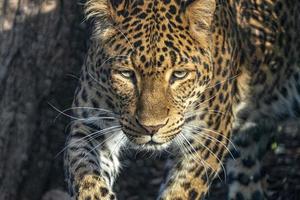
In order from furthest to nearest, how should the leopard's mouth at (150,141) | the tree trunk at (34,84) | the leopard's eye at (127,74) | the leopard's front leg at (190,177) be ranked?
the tree trunk at (34,84)
the leopard's front leg at (190,177)
the leopard's eye at (127,74)
the leopard's mouth at (150,141)

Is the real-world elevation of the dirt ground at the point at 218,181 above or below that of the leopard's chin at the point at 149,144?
below

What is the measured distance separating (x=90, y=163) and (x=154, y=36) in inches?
51.1

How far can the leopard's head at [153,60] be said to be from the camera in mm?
9047

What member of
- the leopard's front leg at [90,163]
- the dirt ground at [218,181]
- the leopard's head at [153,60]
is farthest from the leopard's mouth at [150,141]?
the dirt ground at [218,181]

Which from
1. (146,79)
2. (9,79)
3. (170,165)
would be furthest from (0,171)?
(146,79)

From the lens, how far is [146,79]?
9.05 meters

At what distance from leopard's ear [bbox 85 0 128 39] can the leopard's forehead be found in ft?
0.04

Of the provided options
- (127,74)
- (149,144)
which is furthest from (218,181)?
(127,74)

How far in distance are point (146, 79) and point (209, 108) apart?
3.01 feet

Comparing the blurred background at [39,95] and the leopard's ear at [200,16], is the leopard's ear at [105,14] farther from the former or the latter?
the blurred background at [39,95]

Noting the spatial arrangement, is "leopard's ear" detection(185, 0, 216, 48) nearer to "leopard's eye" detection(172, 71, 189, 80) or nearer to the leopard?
the leopard

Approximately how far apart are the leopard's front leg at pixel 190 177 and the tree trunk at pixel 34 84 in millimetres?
1903

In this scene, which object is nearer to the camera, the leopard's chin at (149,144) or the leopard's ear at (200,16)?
the leopard's chin at (149,144)

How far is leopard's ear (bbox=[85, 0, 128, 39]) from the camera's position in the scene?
9.37 meters
